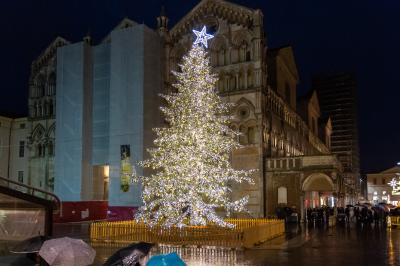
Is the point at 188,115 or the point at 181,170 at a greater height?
the point at 188,115

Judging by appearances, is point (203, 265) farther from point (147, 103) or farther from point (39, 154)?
point (39, 154)

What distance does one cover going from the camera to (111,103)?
47.5 metres

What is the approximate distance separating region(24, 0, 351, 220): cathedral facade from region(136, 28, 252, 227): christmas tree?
16.8 m

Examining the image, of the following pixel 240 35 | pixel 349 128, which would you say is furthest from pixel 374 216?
pixel 349 128

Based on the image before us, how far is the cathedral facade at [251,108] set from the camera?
42438mm

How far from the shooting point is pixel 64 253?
6.57m

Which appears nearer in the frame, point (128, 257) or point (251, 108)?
point (128, 257)

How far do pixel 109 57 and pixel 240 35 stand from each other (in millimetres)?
14272

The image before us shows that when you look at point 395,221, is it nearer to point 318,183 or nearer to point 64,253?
point 318,183

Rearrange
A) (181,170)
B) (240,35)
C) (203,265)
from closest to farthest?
1. (203,265)
2. (181,170)
3. (240,35)

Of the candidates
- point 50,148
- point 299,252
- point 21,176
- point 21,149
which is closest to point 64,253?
point 299,252

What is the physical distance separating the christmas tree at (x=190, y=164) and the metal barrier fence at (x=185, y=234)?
32.4 inches

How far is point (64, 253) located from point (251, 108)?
1496 inches

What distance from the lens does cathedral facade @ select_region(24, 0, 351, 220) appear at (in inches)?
1671
